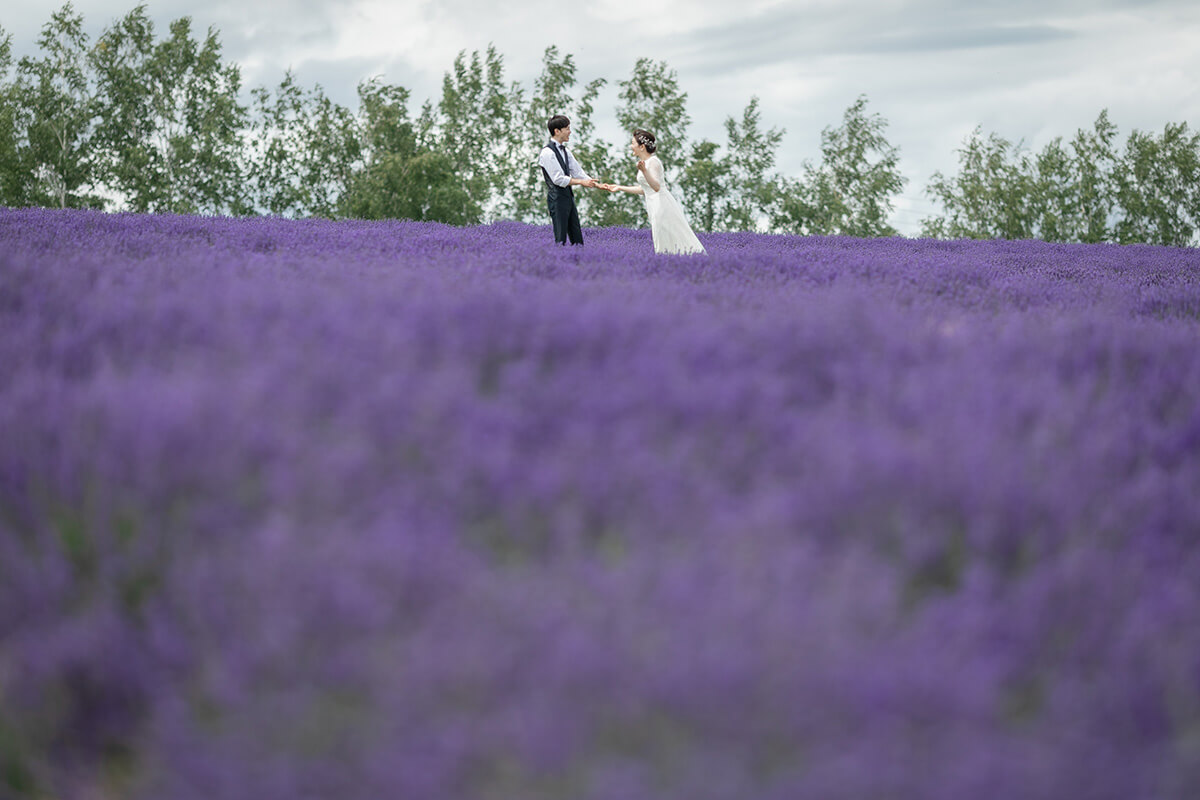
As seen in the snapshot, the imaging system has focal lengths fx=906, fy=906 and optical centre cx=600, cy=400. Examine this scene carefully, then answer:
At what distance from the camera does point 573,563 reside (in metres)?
1.85

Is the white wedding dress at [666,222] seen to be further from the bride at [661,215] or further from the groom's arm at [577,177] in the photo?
the groom's arm at [577,177]

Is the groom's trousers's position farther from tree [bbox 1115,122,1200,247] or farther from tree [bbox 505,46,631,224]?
tree [bbox 1115,122,1200,247]

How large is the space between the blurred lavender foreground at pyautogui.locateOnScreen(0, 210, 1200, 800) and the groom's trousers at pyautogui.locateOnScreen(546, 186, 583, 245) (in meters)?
9.55

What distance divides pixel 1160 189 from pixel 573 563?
216ft

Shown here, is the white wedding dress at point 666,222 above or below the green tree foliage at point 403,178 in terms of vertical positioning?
below

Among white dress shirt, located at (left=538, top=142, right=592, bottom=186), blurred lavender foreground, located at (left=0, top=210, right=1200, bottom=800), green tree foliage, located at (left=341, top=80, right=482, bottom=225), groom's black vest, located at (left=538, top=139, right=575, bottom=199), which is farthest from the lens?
green tree foliage, located at (left=341, top=80, right=482, bottom=225)

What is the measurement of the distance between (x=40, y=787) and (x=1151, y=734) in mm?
2255

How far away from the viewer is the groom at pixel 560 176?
12.5 m

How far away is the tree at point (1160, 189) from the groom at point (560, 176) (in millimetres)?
51701

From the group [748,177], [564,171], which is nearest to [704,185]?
[748,177]

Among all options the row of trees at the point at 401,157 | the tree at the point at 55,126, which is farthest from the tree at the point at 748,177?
the tree at the point at 55,126

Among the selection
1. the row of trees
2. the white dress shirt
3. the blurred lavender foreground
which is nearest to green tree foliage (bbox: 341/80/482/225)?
the row of trees

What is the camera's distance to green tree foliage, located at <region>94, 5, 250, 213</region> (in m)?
42.2

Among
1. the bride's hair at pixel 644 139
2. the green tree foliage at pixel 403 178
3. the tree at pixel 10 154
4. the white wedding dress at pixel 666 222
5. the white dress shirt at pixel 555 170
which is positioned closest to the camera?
the white wedding dress at pixel 666 222
